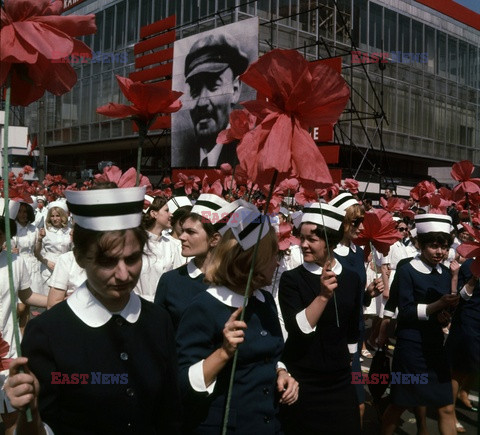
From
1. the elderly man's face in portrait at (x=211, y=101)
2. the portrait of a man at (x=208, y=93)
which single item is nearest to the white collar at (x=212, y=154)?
the portrait of a man at (x=208, y=93)

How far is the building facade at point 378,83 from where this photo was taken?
2886 centimetres

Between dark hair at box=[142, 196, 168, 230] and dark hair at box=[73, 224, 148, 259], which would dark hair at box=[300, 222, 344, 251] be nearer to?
dark hair at box=[73, 224, 148, 259]

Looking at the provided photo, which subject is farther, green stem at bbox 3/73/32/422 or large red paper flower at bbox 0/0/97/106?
large red paper flower at bbox 0/0/97/106

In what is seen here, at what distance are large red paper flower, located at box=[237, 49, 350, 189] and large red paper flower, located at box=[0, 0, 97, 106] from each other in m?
0.54

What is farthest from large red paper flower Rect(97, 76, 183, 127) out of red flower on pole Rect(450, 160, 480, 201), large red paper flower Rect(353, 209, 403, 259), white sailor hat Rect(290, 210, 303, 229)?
red flower on pole Rect(450, 160, 480, 201)

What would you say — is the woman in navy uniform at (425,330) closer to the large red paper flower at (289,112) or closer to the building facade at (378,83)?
the large red paper flower at (289,112)

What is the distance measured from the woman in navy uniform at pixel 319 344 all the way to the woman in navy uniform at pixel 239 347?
576 millimetres

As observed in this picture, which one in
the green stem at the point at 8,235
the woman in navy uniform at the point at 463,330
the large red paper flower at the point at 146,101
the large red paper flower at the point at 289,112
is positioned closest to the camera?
the green stem at the point at 8,235

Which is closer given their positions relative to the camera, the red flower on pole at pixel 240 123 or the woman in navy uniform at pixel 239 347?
the woman in navy uniform at pixel 239 347

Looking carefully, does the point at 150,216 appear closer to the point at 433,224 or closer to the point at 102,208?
the point at 433,224

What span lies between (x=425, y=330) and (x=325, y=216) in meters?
1.24

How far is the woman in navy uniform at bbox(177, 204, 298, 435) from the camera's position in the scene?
2557 mm

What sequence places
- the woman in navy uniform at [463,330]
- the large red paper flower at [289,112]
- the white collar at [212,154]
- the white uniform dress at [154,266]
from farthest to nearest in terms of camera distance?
1. the white collar at [212,154]
2. the woman in navy uniform at [463,330]
3. the white uniform dress at [154,266]
4. the large red paper flower at [289,112]

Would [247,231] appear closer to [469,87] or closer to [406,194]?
[406,194]
